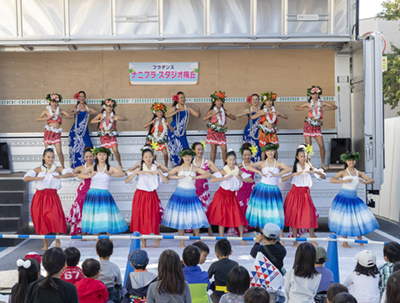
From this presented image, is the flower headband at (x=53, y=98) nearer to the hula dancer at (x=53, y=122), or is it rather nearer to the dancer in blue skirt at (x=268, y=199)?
the hula dancer at (x=53, y=122)

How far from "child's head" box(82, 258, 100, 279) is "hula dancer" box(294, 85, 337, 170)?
256 inches

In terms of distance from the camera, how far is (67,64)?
9.41 meters

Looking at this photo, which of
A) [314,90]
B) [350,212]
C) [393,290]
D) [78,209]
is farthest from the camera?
[314,90]

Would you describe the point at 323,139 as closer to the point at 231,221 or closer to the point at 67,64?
the point at 231,221

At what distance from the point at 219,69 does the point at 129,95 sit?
79.5 inches

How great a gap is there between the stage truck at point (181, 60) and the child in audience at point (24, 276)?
19.8 ft

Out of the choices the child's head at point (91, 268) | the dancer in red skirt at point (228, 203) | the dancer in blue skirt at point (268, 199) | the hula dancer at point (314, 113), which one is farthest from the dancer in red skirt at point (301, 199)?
the child's head at point (91, 268)

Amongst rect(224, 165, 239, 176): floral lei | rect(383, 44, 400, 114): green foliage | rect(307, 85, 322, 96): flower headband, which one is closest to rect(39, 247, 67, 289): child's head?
rect(224, 165, 239, 176): floral lei

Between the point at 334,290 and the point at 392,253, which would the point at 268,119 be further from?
the point at 334,290

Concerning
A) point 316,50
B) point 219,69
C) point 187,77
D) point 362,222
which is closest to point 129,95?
Answer: point 187,77

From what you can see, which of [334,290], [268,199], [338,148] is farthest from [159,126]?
[334,290]

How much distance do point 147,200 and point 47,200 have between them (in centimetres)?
152

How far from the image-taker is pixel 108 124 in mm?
8891

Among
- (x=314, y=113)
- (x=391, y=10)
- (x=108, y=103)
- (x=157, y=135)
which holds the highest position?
(x=391, y=10)
